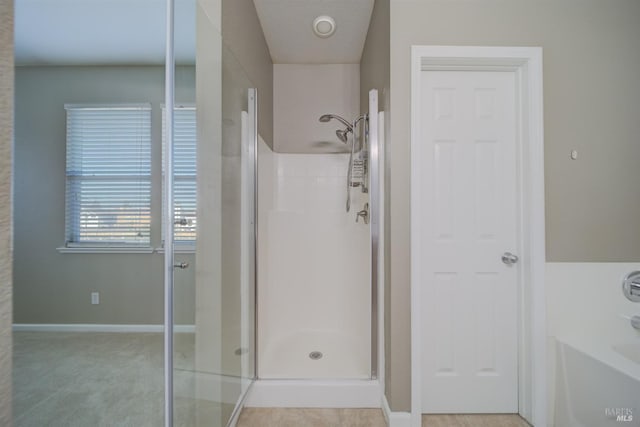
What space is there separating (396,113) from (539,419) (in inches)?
76.7

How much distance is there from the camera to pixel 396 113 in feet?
5.32

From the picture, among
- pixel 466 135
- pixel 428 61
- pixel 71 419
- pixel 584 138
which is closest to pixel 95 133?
pixel 71 419

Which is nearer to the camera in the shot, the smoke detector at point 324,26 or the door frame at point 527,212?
the door frame at point 527,212

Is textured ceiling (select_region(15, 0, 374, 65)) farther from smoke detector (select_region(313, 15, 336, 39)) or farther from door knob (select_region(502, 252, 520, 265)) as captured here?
door knob (select_region(502, 252, 520, 265))

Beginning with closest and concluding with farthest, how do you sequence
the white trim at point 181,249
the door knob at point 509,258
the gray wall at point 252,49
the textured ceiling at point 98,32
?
the textured ceiling at point 98,32, the white trim at point 181,249, the gray wall at point 252,49, the door knob at point 509,258

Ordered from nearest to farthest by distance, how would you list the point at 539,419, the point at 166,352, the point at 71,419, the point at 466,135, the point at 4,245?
the point at 4,245, the point at 71,419, the point at 166,352, the point at 539,419, the point at 466,135

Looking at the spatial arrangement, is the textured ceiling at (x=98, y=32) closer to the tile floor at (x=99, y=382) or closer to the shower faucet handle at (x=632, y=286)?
the tile floor at (x=99, y=382)

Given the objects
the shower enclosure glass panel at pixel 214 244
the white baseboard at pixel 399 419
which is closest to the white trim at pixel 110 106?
the shower enclosure glass panel at pixel 214 244

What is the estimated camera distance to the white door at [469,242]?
5.71ft

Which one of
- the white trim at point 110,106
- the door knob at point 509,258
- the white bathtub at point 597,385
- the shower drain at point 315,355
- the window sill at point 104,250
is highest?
the white trim at point 110,106

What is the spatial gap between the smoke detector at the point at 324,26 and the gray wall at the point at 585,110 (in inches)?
39.0

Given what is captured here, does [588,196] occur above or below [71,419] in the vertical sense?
above

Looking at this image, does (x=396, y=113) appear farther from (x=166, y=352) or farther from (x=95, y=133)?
(x=166, y=352)

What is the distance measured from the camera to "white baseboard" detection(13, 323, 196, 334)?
59cm
